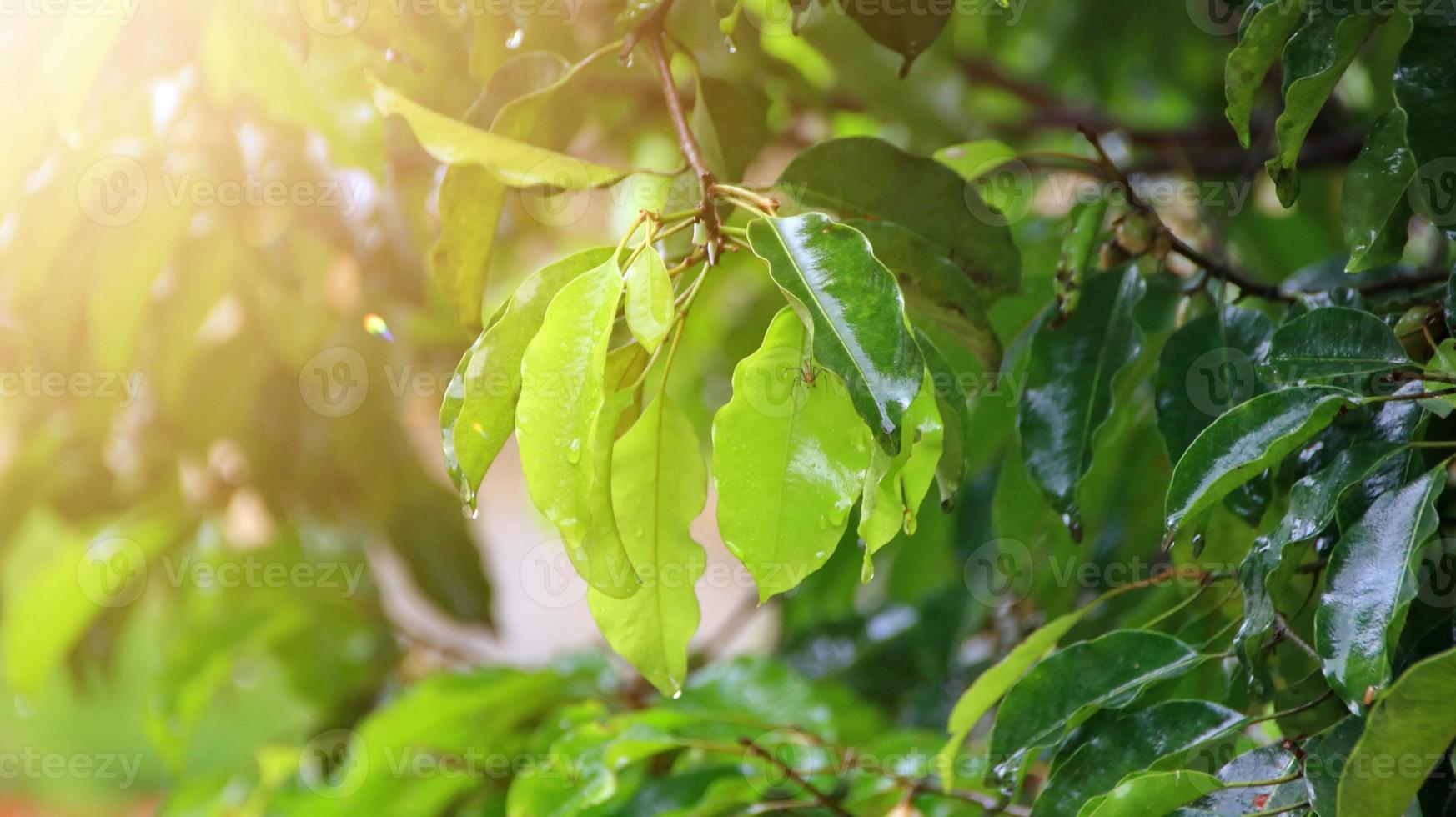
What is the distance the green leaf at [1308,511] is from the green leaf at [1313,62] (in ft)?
0.29

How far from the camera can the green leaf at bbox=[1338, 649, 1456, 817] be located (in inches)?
12.9

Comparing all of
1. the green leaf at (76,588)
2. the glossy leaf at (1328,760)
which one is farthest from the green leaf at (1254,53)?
the green leaf at (76,588)

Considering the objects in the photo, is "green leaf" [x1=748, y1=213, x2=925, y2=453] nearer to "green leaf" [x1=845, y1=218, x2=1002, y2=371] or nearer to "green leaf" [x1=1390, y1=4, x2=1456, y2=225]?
"green leaf" [x1=845, y1=218, x2=1002, y2=371]

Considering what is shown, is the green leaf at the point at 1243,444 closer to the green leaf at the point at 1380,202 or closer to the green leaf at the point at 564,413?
the green leaf at the point at 1380,202

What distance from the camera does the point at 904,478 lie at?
0.38 metres

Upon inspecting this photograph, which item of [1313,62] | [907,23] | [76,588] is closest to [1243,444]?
[1313,62]

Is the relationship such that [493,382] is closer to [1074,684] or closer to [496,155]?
[496,155]

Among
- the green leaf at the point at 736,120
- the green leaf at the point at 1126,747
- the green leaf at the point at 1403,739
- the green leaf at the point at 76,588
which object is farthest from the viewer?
the green leaf at the point at 76,588

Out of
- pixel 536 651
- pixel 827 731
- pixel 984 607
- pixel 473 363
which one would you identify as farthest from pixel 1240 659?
pixel 536 651

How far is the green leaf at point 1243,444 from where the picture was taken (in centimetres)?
38

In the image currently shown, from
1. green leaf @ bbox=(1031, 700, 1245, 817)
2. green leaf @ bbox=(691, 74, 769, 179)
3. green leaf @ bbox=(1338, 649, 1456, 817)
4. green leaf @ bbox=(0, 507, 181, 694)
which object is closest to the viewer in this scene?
green leaf @ bbox=(1338, 649, 1456, 817)

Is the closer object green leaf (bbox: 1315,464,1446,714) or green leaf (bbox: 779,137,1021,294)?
green leaf (bbox: 1315,464,1446,714)

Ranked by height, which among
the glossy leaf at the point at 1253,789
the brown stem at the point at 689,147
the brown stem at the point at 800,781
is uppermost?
the brown stem at the point at 689,147

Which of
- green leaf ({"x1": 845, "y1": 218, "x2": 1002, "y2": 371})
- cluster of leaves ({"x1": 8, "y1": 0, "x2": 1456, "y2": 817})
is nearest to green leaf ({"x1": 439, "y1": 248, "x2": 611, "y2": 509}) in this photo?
cluster of leaves ({"x1": 8, "y1": 0, "x2": 1456, "y2": 817})
